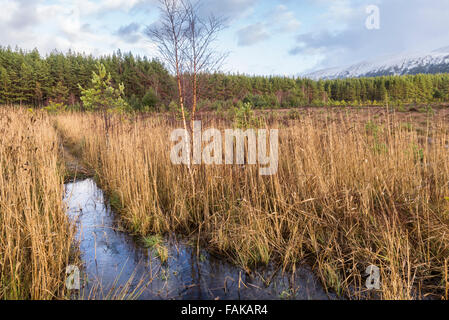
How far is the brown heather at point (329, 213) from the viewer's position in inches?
69.2

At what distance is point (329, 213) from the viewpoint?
2232 millimetres

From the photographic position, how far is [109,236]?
2613 millimetres

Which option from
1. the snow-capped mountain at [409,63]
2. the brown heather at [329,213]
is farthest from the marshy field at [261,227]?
the snow-capped mountain at [409,63]

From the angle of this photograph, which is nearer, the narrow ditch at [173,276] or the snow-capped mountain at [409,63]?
the narrow ditch at [173,276]

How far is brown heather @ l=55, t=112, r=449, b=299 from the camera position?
1.76m

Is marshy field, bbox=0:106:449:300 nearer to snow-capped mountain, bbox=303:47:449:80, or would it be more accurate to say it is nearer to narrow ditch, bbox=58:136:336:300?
narrow ditch, bbox=58:136:336:300

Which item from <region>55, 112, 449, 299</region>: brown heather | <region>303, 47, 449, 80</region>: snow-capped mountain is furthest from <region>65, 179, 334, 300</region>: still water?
<region>303, 47, 449, 80</region>: snow-capped mountain

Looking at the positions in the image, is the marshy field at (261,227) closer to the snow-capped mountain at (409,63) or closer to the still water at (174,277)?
the still water at (174,277)

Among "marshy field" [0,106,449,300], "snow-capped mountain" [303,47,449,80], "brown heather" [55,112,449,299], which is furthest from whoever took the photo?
"snow-capped mountain" [303,47,449,80]

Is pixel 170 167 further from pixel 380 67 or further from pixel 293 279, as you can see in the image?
pixel 380 67

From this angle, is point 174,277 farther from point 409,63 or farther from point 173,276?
point 409,63

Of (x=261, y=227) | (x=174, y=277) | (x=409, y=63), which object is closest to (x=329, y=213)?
(x=261, y=227)
